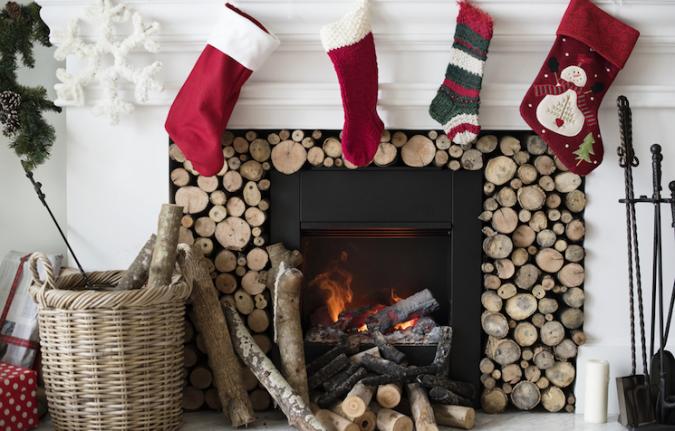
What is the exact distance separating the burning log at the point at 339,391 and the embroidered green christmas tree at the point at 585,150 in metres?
1.02

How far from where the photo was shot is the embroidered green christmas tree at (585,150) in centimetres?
244

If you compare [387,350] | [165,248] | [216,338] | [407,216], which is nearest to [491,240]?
[407,216]

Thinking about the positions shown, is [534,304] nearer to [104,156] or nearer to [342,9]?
[342,9]

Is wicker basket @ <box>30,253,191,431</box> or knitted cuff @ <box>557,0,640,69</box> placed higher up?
knitted cuff @ <box>557,0,640,69</box>

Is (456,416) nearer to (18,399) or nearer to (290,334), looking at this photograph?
(290,334)

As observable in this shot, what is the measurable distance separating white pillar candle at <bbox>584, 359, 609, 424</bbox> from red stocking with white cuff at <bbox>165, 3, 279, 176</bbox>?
54.9 inches

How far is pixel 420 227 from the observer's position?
8.45 feet

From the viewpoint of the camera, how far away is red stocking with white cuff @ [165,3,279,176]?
→ 7.68 feet

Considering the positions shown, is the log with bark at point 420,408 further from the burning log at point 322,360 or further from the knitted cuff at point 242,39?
the knitted cuff at point 242,39

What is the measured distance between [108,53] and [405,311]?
1371 mm

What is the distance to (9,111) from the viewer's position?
2385mm

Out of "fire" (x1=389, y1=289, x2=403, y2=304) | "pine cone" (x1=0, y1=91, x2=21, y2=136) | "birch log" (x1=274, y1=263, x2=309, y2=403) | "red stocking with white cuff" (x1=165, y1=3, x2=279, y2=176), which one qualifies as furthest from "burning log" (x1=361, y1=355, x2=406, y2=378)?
"pine cone" (x1=0, y1=91, x2=21, y2=136)

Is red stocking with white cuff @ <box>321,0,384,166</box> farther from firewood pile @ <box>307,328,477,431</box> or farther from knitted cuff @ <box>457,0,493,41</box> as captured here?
firewood pile @ <box>307,328,477,431</box>

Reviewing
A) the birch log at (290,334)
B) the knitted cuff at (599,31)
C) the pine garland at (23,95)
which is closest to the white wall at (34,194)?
the pine garland at (23,95)
